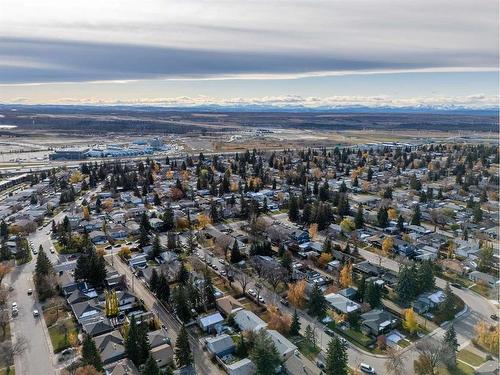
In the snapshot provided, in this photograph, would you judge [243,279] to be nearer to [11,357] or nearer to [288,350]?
[288,350]

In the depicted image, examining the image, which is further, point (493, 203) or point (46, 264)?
point (493, 203)

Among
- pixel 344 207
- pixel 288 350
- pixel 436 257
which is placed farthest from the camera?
pixel 344 207

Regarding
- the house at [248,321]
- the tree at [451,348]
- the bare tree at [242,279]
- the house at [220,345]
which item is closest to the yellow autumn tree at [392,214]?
the bare tree at [242,279]

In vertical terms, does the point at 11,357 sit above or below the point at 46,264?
below

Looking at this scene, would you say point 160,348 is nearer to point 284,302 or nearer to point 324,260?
point 284,302

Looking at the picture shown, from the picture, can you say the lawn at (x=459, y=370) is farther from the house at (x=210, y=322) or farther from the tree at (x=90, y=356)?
the tree at (x=90, y=356)

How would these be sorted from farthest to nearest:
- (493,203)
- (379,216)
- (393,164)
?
(393,164) < (493,203) < (379,216)

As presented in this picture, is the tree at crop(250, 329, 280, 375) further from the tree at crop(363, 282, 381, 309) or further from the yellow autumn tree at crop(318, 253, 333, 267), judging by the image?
the yellow autumn tree at crop(318, 253, 333, 267)

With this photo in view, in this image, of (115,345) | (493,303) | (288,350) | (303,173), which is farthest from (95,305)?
(303,173)
